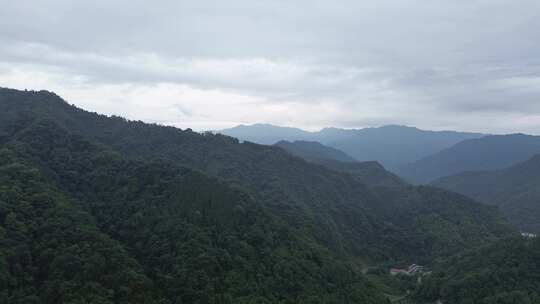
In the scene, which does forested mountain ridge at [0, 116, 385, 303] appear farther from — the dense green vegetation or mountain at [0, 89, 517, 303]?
the dense green vegetation

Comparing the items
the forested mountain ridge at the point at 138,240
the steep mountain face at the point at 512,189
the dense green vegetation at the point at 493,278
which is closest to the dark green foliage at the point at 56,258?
the forested mountain ridge at the point at 138,240

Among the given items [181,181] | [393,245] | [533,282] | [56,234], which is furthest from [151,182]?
[393,245]

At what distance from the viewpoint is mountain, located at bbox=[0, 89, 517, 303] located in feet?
115

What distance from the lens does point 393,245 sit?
78312 millimetres

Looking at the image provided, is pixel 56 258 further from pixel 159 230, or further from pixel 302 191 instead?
pixel 302 191

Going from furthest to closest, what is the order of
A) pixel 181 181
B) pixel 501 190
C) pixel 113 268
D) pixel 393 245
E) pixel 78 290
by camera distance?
pixel 501 190 < pixel 393 245 < pixel 181 181 < pixel 113 268 < pixel 78 290

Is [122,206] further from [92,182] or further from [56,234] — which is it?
[56,234]

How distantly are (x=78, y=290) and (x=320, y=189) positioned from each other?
2458 inches

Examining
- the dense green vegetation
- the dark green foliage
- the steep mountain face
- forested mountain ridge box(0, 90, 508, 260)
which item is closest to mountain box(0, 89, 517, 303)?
the dark green foliage

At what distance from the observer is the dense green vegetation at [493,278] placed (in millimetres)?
43719

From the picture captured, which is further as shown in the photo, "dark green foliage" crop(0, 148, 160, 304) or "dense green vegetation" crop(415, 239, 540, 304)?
"dense green vegetation" crop(415, 239, 540, 304)

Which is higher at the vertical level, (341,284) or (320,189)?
(320,189)

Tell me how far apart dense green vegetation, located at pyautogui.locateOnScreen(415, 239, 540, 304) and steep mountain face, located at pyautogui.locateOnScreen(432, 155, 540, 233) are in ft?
215

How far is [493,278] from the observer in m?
46.6
